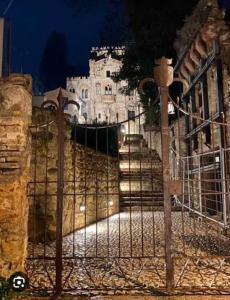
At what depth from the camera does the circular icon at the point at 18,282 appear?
135 inches

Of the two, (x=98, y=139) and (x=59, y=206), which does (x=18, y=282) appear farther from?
(x=98, y=139)

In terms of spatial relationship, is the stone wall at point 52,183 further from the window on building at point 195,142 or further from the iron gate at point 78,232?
the window on building at point 195,142

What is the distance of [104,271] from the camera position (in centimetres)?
450

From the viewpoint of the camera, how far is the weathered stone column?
3.65 metres

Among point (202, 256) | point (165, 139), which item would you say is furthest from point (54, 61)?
point (202, 256)

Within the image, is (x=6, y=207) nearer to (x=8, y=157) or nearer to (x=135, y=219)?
(x=8, y=157)

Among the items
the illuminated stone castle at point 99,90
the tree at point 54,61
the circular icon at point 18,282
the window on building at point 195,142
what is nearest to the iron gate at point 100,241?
the circular icon at point 18,282

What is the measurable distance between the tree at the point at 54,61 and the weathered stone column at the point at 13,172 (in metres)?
53.7

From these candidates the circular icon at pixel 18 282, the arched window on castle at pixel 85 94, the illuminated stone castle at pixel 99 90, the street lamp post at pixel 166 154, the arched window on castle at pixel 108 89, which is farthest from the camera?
the arched window on castle at pixel 85 94

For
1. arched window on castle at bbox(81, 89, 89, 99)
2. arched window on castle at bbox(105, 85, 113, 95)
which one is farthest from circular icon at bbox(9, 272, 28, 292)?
arched window on castle at bbox(81, 89, 89, 99)

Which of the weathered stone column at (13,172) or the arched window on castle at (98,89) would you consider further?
the arched window on castle at (98,89)

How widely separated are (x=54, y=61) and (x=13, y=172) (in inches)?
2212

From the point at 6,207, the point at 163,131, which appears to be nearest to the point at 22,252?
the point at 6,207

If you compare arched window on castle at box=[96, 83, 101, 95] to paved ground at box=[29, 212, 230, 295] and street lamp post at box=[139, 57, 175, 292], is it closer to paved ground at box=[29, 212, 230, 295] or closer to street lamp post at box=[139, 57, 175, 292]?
paved ground at box=[29, 212, 230, 295]
